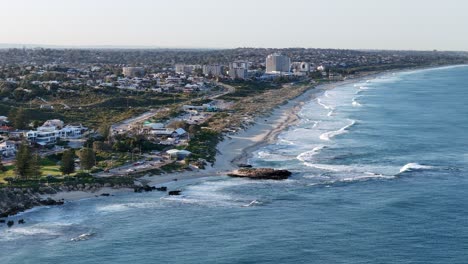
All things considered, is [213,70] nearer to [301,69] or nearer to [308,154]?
[301,69]

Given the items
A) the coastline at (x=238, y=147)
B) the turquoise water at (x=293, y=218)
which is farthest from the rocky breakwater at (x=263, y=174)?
the coastline at (x=238, y=147)

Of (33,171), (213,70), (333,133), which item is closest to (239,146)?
(333,133)

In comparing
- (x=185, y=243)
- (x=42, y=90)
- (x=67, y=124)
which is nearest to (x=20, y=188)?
(x=185, y=243)

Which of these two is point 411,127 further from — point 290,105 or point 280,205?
point 280,205

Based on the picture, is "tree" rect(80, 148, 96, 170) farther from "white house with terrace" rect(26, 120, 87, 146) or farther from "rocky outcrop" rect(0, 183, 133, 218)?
"white house with terrace" rect(26, 120, 87, 146)

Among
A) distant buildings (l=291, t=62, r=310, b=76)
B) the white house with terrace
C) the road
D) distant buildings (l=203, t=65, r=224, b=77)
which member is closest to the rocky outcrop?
the white house with terrace

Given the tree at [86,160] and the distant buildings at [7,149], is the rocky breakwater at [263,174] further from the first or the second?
the distant buildings at [7,149]
